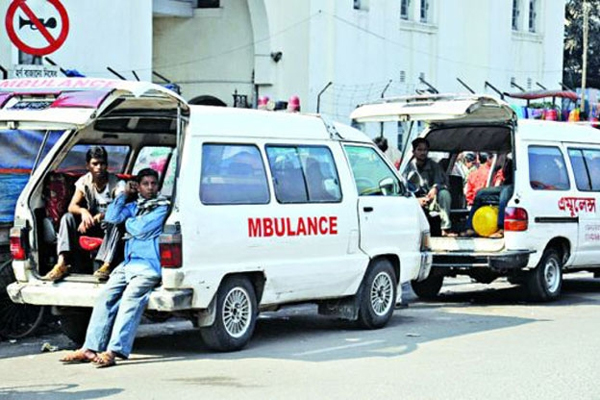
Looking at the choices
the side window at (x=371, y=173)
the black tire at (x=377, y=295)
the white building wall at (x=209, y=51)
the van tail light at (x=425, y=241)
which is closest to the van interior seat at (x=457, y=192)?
the van tail light at (x=425, y=241)

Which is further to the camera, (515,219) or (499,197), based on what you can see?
(499,197)

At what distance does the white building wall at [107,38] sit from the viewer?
76.6 feet

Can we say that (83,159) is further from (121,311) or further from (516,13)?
(516,13)

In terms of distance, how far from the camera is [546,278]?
14.8 m

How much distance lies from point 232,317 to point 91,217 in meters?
1.59

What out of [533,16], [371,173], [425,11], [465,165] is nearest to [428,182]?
[371,173]

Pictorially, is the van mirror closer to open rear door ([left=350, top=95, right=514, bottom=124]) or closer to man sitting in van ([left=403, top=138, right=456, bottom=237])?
open rear door ([left=350, top=95, right=514, bottom=124])

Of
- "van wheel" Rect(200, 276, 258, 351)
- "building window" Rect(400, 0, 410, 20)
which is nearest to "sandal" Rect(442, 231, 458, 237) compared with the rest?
"van wheel" Rect(200, 276, 258, 351)

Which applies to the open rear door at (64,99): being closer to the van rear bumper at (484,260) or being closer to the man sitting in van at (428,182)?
the van rear bumper at (484,260)

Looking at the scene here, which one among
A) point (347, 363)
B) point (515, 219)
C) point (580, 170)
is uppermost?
point (580, 170)

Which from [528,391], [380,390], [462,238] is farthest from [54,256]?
[462,238]

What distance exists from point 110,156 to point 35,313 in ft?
5.75

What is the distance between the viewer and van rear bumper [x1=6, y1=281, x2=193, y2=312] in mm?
9789

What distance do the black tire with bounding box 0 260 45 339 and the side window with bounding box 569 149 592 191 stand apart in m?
7.09
